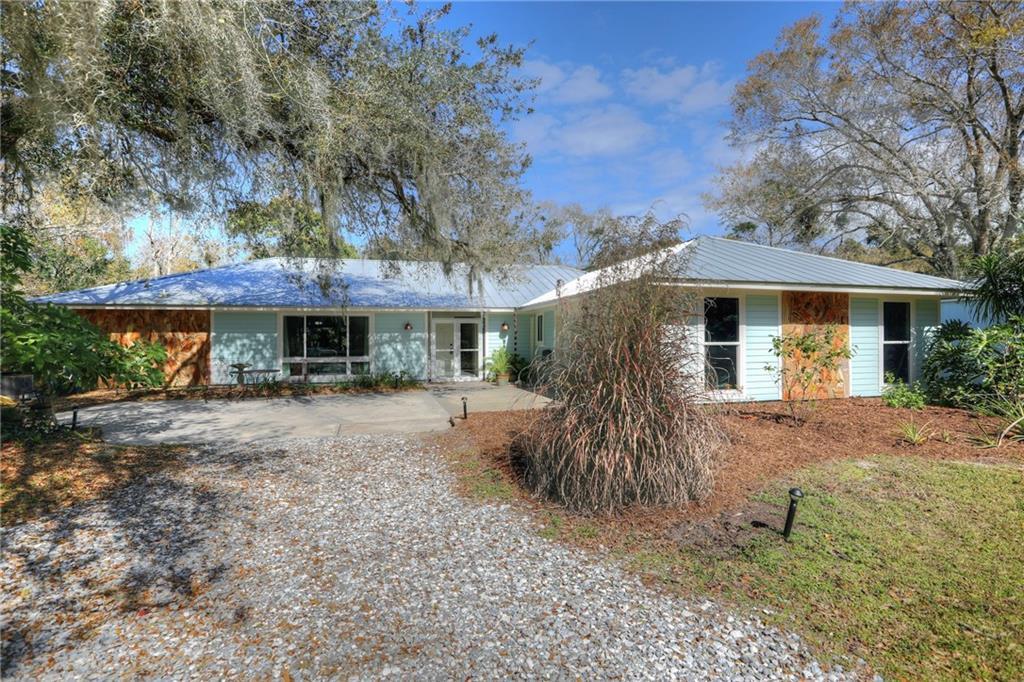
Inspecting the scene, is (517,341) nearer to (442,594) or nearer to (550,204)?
(442,594)

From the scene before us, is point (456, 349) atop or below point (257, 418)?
atop

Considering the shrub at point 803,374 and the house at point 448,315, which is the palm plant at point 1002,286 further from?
the shrub at point 803,374

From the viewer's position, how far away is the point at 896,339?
10836mm

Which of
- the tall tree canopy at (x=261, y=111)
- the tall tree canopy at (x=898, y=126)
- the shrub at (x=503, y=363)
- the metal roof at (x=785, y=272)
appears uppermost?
the tall tree canopy at (x=898, y=126)

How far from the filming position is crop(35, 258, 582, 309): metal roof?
38.9ft

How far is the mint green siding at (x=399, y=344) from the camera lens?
1452cm

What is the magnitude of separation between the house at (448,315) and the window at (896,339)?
0.10 feet

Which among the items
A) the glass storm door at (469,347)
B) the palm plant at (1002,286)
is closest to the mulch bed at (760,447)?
the palm plant at (1002,286)

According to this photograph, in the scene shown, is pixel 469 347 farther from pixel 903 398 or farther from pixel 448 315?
pixel 903 398

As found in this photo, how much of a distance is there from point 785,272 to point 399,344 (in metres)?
10.6

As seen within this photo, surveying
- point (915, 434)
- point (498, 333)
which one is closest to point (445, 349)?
point (498, 333)

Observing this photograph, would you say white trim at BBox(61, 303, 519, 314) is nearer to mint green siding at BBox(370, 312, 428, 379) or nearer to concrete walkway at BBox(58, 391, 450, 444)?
mint green siding at BBox(370, 312, 428, 379)

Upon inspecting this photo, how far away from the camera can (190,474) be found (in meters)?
5.41

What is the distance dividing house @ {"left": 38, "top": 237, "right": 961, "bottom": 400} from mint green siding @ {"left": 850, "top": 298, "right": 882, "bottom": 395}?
0.03 metres
